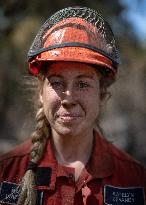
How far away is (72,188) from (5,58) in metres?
5.32

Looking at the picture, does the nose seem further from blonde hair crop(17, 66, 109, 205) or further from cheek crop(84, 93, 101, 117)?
blonde hair crop(17, 66, 109, 205)

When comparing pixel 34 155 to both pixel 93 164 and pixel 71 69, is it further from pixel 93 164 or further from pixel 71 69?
pixel 71 69

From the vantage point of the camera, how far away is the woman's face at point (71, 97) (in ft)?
8.80

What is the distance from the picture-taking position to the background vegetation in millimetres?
6969

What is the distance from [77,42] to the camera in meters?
2.68

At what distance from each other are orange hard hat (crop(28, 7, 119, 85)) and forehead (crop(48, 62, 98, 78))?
6 centimetres

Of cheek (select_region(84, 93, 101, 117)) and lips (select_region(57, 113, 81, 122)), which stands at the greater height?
cheek (select_region(84, 93, 101, 117))

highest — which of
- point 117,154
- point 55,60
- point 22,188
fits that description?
point 55,60

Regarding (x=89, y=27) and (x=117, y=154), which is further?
(x=117, y=154)

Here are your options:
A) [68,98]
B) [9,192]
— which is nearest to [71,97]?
[68,98]

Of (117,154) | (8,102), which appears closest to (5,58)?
(8,102)

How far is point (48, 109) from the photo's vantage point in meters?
2.74

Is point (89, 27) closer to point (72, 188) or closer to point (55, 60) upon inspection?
point (55, 60)

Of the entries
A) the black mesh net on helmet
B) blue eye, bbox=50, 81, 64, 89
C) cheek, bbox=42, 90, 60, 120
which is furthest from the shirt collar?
the black mesh net on helmet
